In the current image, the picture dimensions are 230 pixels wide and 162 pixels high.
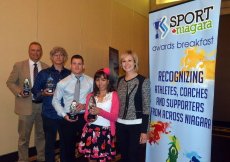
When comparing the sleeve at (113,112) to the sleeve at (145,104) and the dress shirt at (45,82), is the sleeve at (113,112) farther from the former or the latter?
the dress shirt at (45,82)

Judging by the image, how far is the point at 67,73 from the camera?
9.98 ft

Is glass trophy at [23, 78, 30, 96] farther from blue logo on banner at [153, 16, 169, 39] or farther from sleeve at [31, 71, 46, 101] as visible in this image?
blue logo on banner at [153, 16, 169, 39]

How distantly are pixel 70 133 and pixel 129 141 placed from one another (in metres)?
0.66

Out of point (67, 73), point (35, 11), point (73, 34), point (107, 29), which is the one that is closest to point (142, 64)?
point (107, 29)

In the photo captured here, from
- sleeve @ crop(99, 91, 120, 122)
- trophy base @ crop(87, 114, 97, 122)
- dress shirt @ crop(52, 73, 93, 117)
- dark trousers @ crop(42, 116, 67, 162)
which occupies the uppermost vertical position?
dress shirt @ crop(52, 73, 93, 117)

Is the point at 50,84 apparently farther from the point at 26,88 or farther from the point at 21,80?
the point at 21,80

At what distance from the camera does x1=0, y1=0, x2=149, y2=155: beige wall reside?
3.69m

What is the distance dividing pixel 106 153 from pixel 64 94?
740mm

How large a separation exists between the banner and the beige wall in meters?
2.10

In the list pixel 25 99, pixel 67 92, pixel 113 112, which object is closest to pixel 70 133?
pixel 67 92

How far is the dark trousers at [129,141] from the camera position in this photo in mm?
2457

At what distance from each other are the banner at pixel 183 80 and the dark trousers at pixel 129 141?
0.82 ft

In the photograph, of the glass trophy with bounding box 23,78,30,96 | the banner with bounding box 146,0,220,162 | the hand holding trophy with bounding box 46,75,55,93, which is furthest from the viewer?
the glass trophy with bounding box 23,78,30,96

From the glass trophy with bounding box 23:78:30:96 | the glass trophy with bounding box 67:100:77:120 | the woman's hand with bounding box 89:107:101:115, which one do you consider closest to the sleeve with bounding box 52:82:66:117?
the glass trophy with bounding box 67:100:77:120
